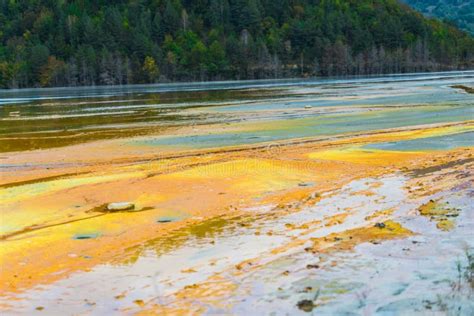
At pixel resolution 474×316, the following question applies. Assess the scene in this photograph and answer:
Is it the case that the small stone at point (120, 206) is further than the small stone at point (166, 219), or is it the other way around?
the small stone at point (120, 206)

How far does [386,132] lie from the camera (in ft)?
83.8

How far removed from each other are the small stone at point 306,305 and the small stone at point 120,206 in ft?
20.4

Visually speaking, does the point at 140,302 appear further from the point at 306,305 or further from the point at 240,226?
the point at 240,226

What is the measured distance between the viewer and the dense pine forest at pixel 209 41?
141125 mm

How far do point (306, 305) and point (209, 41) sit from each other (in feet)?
526

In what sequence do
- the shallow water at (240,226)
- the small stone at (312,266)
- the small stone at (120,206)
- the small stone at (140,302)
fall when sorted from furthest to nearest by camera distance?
the small stone at (120,206), the small stone at (312,266), the shallow water at (240,226), the small stone at (140,302)

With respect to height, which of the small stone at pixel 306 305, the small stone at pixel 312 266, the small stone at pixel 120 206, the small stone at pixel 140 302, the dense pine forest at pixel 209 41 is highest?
the dense pine forest at pixel 209 41

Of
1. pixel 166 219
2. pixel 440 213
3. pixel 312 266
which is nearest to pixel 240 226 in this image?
pixel 166 219

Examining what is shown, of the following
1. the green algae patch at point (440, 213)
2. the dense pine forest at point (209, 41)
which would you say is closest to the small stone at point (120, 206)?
the green algae patch at point (440, 213)

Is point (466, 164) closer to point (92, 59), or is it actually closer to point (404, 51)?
point (92, 59)

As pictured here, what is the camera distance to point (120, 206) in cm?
1284

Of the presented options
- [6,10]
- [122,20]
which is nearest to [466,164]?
[122,20]

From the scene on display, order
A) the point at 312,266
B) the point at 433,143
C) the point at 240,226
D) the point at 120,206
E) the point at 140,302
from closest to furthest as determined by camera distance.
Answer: the point at 140,302, the point at 312,266, the point at 240,226, the point at 120,206, the point at 433,143

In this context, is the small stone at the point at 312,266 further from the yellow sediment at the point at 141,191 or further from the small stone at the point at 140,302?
the small stone at the point at 140,302
